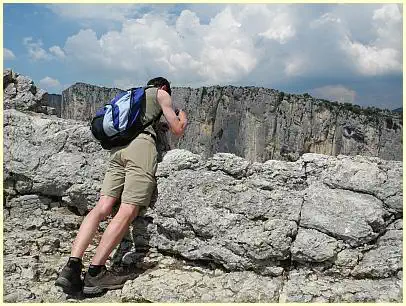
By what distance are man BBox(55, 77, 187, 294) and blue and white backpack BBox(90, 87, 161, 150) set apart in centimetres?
9

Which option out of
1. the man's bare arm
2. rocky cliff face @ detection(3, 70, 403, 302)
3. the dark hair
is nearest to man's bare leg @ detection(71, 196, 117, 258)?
rocky cliff face @ detection(3, 70, 403, 302)

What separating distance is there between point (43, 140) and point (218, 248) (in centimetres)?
308

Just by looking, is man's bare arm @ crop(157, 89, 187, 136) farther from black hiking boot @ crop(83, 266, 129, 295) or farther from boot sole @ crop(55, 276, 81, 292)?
boot sole @ crop(55, 276, 81, 292)

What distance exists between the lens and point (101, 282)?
5930mm

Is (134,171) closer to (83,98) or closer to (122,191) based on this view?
(122,191)

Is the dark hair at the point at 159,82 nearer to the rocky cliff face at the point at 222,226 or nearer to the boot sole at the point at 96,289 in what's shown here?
the rocky cliff face at the point at 222,226

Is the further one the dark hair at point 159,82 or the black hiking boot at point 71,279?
the dark hair at point 159,82

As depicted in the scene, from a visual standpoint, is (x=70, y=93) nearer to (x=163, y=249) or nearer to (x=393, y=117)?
(x=393, y=117)

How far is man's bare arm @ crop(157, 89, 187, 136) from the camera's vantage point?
20.5ft

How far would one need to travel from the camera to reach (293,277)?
19.3 ft

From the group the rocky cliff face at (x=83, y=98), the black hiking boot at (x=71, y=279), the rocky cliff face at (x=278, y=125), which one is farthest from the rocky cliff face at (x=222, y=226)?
the rocky cliff face at (x=83, y=98)

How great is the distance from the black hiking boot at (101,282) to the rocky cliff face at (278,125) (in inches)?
2974

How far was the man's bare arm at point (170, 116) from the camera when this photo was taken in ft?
20.5

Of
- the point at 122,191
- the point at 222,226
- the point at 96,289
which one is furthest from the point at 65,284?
the point at 222,226
